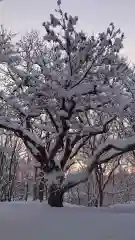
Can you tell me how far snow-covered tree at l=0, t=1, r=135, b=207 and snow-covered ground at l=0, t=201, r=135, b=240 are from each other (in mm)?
1891

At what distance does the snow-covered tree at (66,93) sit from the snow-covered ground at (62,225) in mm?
1891

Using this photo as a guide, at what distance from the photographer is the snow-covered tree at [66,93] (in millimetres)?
10297

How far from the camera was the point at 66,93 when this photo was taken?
10359 mm

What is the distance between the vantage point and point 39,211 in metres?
10.1

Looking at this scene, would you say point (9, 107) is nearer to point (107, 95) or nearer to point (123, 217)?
point (107, 95)

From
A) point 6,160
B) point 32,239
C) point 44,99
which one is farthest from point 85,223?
point 6,160

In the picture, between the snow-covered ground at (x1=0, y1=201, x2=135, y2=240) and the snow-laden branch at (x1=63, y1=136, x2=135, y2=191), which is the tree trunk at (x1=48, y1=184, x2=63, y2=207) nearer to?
the snow-laden branch at (x1=63, y1=136, x2=135, y2=191)

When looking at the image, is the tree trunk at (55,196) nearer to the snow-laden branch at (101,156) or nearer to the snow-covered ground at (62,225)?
the snow-laden branch at (101,156)

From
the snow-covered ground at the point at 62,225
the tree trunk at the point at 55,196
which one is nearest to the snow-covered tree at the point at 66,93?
the tree trunk at the point at 55,196

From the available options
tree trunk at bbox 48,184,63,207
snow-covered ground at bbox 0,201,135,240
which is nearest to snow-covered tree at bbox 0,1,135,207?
tree trunk at bbox 48,184,63,207

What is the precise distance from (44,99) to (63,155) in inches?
Answer: 82.5

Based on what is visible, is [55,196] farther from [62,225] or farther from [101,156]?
[62,225]

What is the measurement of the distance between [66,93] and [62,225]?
12.8 feet

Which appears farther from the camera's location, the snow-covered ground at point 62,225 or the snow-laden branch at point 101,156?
the snow-laden branch at point 101,156
